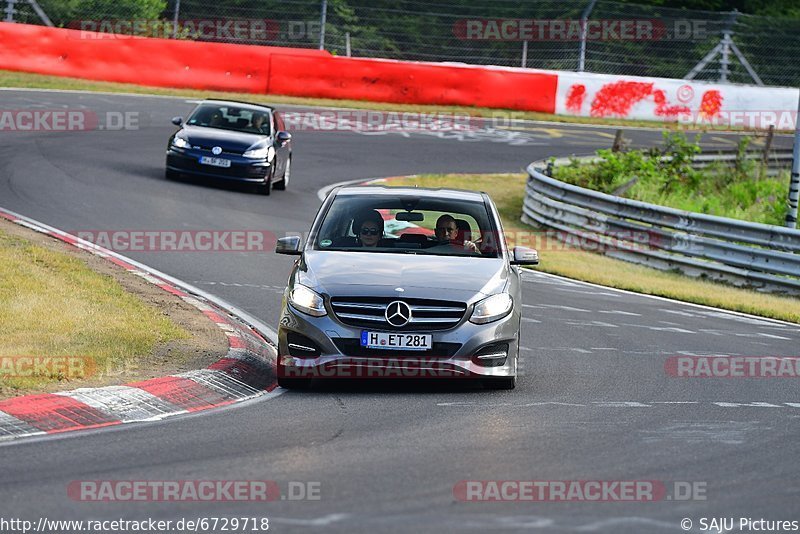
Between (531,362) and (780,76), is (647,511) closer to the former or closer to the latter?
(531,362)

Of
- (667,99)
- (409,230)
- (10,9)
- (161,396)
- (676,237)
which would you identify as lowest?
(676,237)

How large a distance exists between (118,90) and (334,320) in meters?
26.5

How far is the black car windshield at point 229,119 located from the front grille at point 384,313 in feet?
47.9

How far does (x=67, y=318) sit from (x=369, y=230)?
111 inches

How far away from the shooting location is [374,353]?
9.51 m

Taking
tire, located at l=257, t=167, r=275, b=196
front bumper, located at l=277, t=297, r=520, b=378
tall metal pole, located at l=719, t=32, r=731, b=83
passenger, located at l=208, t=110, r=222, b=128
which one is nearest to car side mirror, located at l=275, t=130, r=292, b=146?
tire, located at l=257, t=167, r=275, b=196

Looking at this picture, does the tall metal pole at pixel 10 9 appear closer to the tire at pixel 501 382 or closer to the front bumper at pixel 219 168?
the front bumper at pixel 219 168

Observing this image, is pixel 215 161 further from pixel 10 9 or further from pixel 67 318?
pixel 10 9

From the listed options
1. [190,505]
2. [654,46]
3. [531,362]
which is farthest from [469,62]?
[190,505]

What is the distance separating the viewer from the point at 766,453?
7992mm

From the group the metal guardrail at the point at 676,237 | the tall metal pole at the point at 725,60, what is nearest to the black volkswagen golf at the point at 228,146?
the metal guardrail at the point at 676,237

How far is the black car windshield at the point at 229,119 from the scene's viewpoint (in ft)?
78.1

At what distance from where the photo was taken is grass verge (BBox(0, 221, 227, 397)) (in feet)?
31.1

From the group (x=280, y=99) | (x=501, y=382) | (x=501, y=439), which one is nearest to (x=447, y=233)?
(x=501, y=382)
